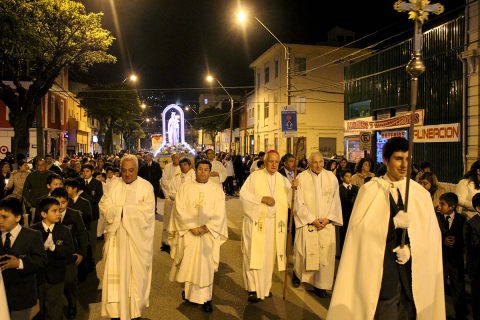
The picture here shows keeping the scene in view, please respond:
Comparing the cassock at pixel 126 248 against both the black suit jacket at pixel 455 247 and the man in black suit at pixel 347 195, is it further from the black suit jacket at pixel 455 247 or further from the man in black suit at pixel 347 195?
the man in black suit at pixel 347 195

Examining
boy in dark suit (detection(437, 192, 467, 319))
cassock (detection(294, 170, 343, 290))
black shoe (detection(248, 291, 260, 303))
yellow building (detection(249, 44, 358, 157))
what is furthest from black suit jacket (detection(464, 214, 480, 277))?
yellow building (detection(249, 44, 358, 157))

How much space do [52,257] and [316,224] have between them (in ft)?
12.8

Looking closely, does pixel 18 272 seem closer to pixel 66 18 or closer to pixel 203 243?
pixel 203 243

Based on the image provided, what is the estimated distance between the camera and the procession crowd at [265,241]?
3.82 meters

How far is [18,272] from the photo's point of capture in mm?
4430

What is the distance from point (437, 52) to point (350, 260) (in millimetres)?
14696

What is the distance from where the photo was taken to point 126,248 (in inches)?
228

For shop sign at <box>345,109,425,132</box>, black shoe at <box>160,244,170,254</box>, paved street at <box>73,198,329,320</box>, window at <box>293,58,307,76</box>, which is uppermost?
window at <box>293,58,307,76</box>

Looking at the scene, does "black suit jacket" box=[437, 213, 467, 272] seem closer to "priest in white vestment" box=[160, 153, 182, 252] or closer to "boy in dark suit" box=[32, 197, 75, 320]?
"boy in dark suit" box=[32, 197, 75, 320]

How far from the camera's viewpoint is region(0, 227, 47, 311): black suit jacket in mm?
4406

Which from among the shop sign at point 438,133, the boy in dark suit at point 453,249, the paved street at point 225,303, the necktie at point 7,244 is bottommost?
the paved street at point 225,303

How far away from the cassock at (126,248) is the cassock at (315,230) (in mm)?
2585

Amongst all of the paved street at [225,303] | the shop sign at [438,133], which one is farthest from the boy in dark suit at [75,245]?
the shop sign at [438,133]

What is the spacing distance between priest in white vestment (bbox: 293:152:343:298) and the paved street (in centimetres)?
33
